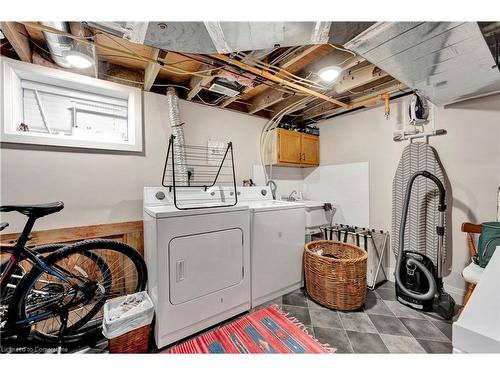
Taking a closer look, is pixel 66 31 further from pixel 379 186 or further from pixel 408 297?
pixel 408 297

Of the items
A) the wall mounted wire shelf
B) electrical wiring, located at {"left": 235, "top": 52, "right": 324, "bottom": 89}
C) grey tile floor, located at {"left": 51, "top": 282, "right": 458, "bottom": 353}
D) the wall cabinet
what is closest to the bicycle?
grey tile floor, located at {"left": 51, "top": 282, "right": 458, "bottom": 353}

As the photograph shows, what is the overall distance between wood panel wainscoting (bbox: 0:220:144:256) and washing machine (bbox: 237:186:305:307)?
1.24m

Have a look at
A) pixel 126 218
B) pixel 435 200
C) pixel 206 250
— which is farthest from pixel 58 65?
pixel 435 200

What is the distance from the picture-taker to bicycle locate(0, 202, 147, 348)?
137 centimetres

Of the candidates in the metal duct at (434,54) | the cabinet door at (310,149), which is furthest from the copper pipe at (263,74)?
the cabinet door at (310,149)

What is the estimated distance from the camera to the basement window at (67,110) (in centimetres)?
166

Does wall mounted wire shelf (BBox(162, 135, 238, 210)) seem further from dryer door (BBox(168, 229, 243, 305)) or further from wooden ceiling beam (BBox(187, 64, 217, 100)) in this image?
wooden ceiling beam (BBox(187, 64, 217, 100))

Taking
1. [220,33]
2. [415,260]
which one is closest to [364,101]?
[415,260]

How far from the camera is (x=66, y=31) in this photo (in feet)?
4.41

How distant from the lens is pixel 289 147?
307cm

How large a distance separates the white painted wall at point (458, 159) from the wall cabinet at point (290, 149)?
868 millimetres

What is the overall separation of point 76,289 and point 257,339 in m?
1.53

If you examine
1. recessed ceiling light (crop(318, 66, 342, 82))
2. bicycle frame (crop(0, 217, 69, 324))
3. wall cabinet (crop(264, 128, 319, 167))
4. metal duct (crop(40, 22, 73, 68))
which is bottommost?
bicycle frame (crop(0, 217, 69, 324))

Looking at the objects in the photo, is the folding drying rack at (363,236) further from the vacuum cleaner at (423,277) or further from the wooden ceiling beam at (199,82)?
the wooden ceiling beam at (199,82)
